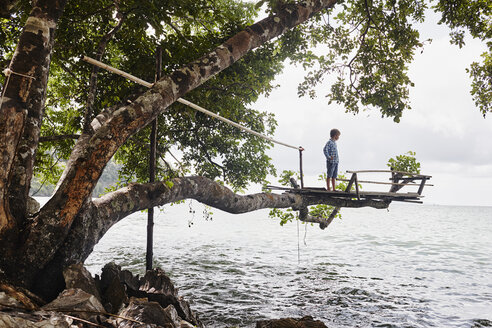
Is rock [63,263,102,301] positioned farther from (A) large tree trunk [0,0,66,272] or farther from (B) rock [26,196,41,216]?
(B) rock [26,196,41,216]

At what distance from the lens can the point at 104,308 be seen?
4348mm

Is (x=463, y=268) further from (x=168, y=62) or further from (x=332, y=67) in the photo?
(x=168, y=62)

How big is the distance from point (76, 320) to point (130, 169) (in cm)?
950

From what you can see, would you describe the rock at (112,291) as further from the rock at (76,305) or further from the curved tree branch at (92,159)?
the curved tree branch at (92,159)

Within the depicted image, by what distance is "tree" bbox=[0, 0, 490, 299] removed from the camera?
479cm

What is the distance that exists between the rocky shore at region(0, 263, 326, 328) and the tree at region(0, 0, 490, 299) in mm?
598

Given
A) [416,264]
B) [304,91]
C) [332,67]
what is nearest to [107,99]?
[304,91]

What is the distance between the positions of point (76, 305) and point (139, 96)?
357cm

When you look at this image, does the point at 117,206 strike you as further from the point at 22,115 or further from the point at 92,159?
the point at 22,115

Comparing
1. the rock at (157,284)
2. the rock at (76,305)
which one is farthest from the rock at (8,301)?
the rock at (157,284)

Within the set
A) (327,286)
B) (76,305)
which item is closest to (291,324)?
(76,305)

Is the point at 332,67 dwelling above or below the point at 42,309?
above

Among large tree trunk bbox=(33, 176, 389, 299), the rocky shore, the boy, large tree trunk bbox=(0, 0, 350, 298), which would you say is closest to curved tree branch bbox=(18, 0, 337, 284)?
large tree trunk bbox=(0, 0, 350, 298)

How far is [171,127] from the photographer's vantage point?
12648 millimetres
